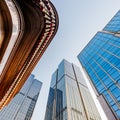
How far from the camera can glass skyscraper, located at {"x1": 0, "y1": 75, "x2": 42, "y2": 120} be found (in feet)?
300

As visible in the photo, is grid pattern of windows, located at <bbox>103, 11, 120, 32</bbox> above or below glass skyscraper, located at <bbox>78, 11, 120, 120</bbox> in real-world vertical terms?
above

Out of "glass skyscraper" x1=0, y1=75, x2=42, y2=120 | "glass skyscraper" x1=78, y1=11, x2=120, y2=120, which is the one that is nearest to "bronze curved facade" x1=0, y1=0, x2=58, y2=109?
"glass skyscraper" x1=78, y1=11, x2=120, y2=120

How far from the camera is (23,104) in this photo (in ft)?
362

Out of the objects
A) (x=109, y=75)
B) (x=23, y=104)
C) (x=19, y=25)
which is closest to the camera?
(x=19, y=25)

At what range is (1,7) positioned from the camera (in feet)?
10.1

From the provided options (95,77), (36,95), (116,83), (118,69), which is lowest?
(36,95)

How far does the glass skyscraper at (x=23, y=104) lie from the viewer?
91438mm

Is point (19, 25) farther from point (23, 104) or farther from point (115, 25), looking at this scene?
point (23, 104)

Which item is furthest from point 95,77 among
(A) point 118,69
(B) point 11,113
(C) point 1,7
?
(B) point 11,113

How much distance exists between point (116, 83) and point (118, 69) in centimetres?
237

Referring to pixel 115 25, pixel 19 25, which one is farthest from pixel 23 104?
pixel 19 25

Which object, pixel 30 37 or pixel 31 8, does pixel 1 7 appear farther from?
pixel 30 37

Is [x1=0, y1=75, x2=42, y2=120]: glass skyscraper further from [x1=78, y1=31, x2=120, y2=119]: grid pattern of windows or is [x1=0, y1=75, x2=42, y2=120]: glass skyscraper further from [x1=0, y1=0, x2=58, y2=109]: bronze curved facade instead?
[x1=0, y1=0, x2=58, y2=109]: bronze curved facade

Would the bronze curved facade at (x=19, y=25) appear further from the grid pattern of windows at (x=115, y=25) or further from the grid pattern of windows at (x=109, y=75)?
the grid pattern of windows at (x=115, y=25)
